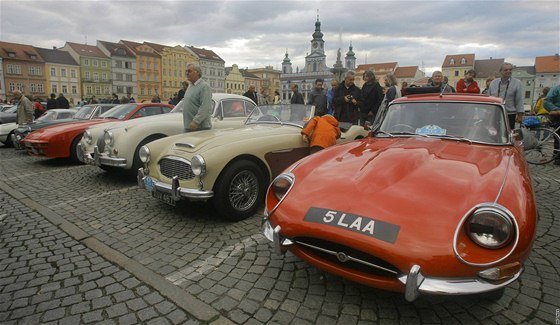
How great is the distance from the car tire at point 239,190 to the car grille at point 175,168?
0.40m

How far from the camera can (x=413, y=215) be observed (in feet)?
6.88

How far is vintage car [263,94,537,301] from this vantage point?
6.31 ft

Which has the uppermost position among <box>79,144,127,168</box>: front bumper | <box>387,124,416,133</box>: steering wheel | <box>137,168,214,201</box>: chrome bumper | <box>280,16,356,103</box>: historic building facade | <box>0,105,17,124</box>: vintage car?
<box>280,16,356,103</box>: historic building facade

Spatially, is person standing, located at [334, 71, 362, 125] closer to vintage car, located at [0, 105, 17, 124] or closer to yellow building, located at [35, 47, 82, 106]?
vintage car, located at [0, 105, 17, 124]

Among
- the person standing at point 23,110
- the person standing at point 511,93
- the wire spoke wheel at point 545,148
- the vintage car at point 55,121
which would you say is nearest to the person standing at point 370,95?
the person standing at point 511,93

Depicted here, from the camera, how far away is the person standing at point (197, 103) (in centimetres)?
538

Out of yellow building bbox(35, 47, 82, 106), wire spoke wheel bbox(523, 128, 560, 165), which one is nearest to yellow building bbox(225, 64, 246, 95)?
yellow building bbox(35, 47, 82, 106)

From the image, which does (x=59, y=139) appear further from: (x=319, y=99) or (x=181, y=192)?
(x=319, y=99)

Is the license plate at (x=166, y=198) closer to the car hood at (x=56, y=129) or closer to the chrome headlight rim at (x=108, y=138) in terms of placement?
the chrome headlight rim at (x=108, y=138)

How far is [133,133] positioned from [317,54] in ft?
355

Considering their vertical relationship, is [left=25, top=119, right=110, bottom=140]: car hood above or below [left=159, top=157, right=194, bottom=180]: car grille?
above

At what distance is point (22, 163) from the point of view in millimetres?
8242

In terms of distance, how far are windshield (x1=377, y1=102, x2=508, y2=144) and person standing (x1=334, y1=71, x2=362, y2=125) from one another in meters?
3.53

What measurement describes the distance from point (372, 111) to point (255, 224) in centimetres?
468
